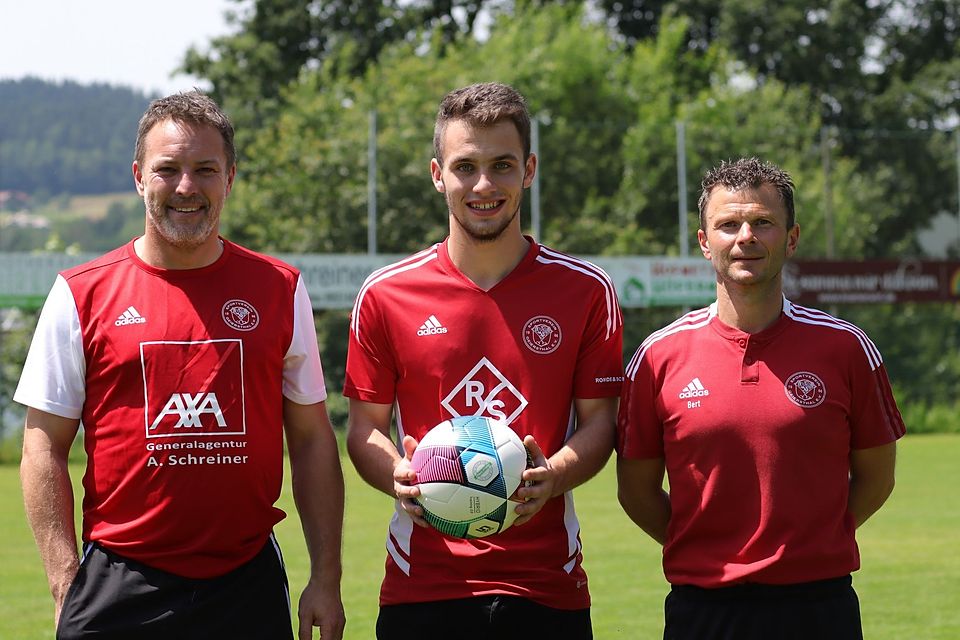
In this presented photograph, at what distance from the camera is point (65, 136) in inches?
1025

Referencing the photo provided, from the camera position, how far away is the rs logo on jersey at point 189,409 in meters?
3.87

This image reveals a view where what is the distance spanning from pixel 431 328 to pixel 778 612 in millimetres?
1374

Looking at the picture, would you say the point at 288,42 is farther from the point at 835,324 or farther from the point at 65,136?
the point at 835,324

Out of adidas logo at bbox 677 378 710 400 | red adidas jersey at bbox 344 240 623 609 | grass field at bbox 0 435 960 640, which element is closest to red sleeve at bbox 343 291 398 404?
red adidas jersey at bbox 344 240 623 609

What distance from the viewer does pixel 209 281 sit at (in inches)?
158

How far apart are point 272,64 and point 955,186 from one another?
18333 millimetres

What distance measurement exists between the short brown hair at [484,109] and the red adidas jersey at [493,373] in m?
0.41

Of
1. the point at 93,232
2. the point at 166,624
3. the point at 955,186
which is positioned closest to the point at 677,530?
the point at 166,624

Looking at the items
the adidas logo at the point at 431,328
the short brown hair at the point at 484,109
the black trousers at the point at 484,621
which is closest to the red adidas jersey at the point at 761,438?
the black trousers at the point at 484,621

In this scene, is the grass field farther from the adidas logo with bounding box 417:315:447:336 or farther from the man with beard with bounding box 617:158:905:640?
the adidas logo with bounding box 417:315:447:336

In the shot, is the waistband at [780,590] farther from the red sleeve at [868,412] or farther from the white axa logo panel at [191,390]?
the white axa logo panel at [191,390]

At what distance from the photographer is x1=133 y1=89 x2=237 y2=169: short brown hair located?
3.96 metres

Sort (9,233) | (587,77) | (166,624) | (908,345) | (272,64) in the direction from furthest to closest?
(272,64), (587,77), (908,345), (9,233), (166,624)

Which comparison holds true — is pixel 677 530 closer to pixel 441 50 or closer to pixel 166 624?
pixel 166 624
